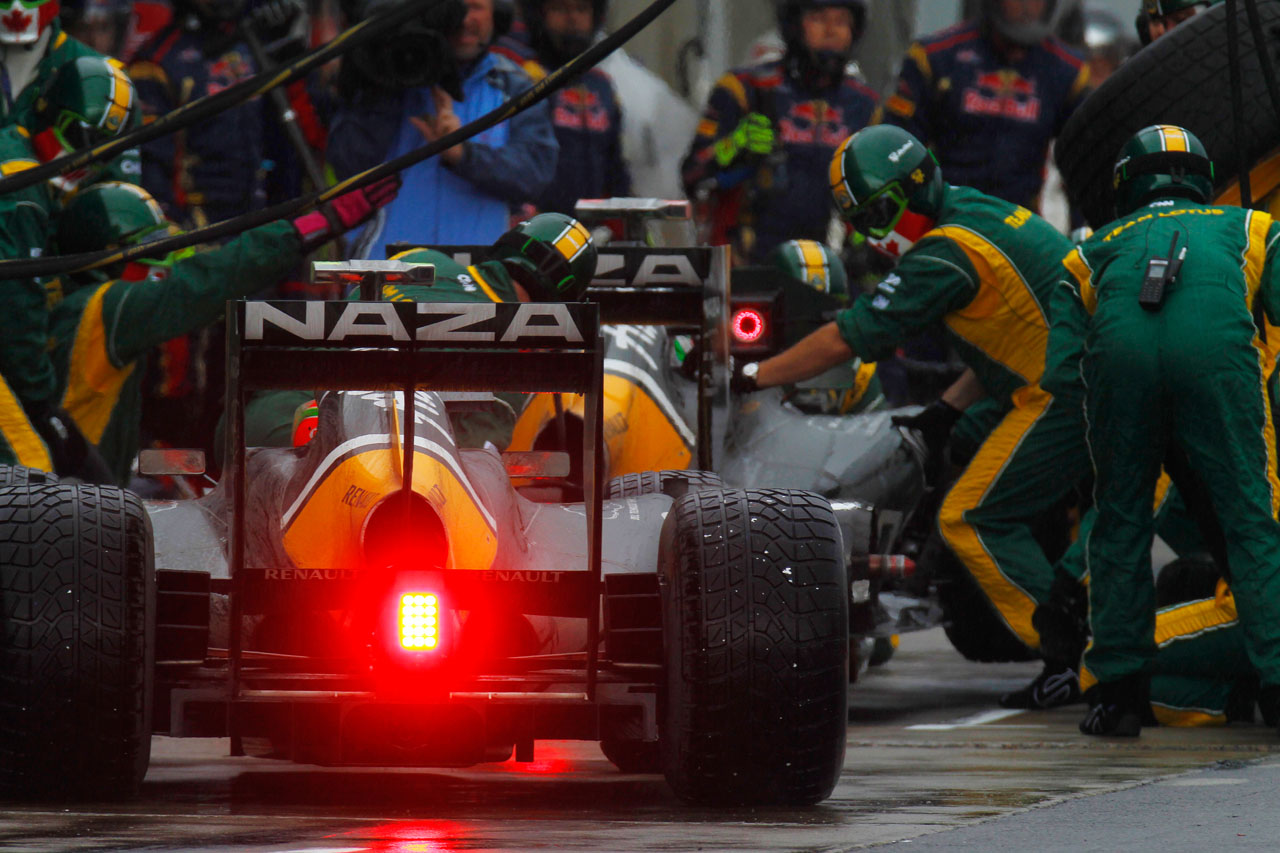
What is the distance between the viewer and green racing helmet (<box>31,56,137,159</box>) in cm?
921

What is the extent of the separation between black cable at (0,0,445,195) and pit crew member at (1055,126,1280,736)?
2910 millimetres

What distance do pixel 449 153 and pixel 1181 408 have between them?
368 centimetres

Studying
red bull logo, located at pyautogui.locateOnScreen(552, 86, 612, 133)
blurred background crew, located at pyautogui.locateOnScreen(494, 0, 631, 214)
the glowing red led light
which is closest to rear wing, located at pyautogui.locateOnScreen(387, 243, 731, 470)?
the glowing red led light

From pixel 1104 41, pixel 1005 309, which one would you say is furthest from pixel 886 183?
pixel 1104 41

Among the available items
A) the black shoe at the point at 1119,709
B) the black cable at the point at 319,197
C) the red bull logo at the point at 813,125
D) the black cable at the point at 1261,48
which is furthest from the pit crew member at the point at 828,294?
the black cable at the point at 319,197

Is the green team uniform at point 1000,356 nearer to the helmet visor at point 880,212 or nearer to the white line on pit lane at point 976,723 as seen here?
the helmet visor at point 880,212

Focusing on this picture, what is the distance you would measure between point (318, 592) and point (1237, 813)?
1994 mm

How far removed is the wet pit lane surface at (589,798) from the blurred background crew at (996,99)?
4.70 metres

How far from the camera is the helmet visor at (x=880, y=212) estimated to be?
8.60 metres

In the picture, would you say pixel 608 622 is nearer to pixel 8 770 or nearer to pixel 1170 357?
pixel 8 770

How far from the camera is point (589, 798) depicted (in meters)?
5.82

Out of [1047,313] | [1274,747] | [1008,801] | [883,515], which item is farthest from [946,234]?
[1008,801]

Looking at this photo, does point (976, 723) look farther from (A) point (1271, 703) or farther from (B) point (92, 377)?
(B) point (92, 377)

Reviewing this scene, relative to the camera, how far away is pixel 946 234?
28.2 ft
